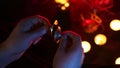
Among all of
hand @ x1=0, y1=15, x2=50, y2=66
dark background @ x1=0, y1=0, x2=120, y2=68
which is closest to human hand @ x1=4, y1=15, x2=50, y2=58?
hand @ x1=0, y1=15, x2=50, y2=66

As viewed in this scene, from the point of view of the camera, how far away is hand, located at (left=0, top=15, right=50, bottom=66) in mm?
640

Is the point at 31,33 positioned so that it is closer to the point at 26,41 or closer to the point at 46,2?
the point at 26,41

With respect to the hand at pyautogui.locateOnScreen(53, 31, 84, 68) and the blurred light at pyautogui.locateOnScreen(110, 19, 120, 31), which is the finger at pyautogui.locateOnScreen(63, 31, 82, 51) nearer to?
the hand at pyautogui.locateOnScreen(53, 31, 84, 68)

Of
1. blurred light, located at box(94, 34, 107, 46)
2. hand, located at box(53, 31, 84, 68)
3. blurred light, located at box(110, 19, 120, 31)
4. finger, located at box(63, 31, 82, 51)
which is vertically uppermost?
finger, located at box(63, 31, 82, 51)

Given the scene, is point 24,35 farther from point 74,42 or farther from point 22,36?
point 74,42

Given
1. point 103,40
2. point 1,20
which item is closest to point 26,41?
point 1,20

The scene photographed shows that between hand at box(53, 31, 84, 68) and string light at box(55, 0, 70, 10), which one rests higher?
hand at box(53, 31, 84, 68)

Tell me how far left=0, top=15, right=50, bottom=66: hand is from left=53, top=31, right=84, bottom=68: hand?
0.06 meters

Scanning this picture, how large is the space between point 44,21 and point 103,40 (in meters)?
2.90

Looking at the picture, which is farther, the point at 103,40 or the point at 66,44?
the point at 103,40

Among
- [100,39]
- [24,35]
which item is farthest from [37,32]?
[100,39]

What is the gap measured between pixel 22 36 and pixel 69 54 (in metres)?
0.12

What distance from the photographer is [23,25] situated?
66 centimetres

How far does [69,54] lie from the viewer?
61cm
